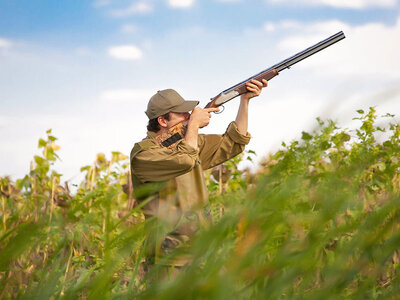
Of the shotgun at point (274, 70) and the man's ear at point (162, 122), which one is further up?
the shotgun at point (274, 70)

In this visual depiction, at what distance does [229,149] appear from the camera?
420cm

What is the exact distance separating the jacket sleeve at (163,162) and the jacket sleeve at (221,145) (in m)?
0.48

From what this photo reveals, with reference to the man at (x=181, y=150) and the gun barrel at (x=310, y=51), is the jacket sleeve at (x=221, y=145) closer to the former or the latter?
the man at (x=181, y=150)

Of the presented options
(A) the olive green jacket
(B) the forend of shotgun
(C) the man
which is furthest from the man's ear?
(B) the forend of shotgun

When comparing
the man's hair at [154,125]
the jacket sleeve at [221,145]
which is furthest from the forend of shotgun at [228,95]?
the man's hair at [154,125]

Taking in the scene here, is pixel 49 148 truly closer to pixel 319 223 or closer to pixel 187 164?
pixel 187 164

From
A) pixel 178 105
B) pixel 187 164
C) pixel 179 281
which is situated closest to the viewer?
pixel 179 281

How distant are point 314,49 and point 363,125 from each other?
4.50 ft

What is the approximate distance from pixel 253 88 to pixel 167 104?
3.36ft

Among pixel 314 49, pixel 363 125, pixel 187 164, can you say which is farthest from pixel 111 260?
pixel 314 49

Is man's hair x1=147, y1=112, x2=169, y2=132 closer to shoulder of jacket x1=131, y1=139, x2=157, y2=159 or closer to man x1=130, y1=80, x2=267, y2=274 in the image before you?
man x1=130, y1=80, x2=267, y2=274

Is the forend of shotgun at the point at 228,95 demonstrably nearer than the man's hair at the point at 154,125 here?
No

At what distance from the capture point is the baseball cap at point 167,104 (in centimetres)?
408

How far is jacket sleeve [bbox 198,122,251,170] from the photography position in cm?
419
